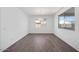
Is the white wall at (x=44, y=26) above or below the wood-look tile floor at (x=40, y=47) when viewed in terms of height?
above

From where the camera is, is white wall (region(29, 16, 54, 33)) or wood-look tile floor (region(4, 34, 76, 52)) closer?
wood-look tile floor (region(4, 34, 76, 52))

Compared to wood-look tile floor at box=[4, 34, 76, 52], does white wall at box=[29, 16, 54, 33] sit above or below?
above

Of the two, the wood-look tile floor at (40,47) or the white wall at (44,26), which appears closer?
the wood-look tile floor at (40,47)

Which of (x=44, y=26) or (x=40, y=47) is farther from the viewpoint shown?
(x=44, y=26)

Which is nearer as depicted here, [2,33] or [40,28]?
[2,33]

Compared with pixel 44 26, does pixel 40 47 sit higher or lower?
lower
